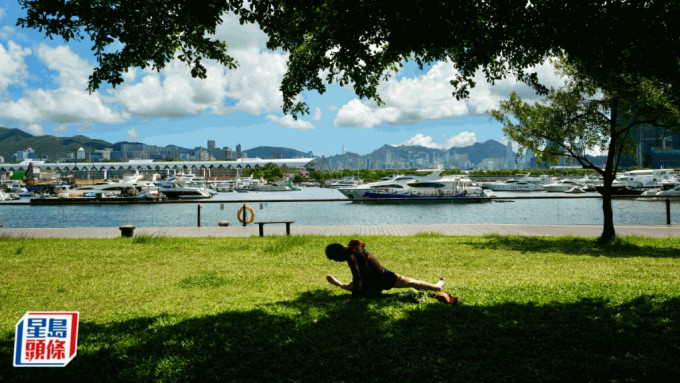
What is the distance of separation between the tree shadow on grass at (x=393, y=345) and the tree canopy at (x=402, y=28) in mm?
3546

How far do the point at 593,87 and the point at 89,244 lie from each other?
16.4m

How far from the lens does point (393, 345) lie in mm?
4301

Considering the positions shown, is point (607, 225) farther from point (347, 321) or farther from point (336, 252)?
point (347, 321)

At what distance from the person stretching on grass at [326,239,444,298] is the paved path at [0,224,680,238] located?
9168 millimetres

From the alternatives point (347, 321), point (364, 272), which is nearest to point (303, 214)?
point (364, 272)

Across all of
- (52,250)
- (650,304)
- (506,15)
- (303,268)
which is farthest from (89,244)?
(650,304)

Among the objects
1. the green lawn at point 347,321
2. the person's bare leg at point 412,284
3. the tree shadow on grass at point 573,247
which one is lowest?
the tree shadow on grass at point 573,247

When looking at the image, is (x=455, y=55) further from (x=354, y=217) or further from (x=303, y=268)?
(x=354, y=217)

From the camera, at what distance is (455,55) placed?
7.45 metres

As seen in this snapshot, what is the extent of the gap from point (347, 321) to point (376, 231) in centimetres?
1147

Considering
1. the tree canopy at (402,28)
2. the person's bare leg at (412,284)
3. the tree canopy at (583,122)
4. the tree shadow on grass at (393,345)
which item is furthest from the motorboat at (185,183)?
the tree shadow on grass at (393,345)

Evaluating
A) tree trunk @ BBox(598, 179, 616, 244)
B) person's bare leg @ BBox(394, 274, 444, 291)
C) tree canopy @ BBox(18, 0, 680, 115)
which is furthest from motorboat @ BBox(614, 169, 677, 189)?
person's bare leg @ BBox(394, 274, 444, 291)

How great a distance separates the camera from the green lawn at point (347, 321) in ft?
12.6

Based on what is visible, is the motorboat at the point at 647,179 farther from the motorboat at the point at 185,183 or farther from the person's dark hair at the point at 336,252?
the person's dark hair at the point at 336,252
